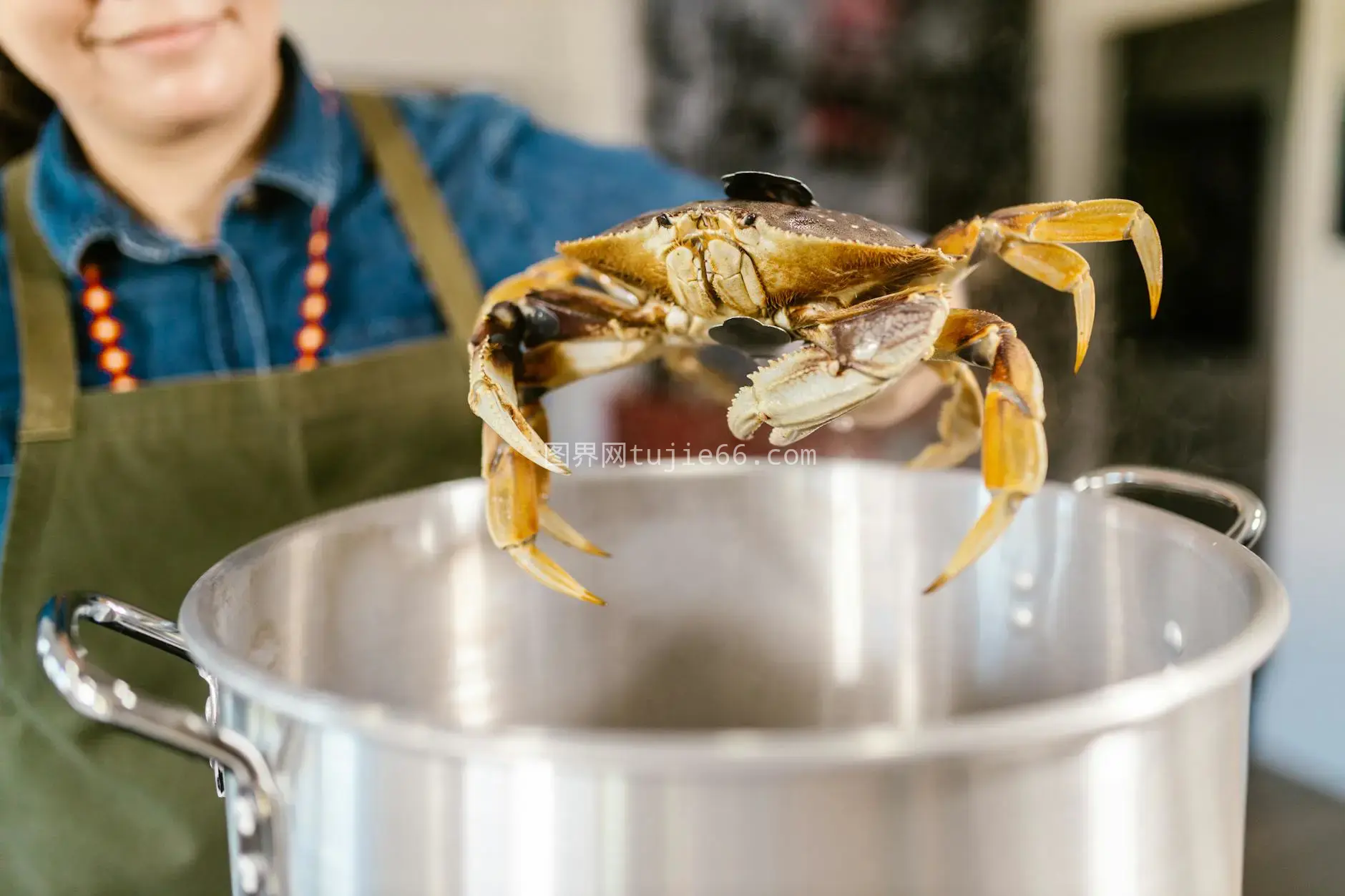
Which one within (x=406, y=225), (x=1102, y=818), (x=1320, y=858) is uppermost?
(x=406, y=225)

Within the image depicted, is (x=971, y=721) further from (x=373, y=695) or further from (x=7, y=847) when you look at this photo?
(x=7, y=847)

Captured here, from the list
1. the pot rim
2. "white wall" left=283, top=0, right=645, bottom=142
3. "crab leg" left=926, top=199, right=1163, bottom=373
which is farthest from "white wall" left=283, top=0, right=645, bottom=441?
the pot rim

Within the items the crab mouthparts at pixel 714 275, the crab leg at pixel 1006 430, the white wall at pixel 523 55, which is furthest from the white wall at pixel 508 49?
the crab leg at pixel 1006 430

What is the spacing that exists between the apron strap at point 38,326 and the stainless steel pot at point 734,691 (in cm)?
22

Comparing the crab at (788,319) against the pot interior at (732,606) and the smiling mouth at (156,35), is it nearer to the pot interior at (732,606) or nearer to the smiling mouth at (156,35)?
the pot interior at (732,606)

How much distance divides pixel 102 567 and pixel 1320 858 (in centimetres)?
84

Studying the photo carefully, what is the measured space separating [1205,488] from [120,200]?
71 centimetres

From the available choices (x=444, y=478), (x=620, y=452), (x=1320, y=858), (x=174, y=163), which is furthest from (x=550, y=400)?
(x=1320, y=858)

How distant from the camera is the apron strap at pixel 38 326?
60 centimetres

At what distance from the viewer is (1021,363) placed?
410mm

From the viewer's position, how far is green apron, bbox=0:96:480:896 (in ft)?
1.98

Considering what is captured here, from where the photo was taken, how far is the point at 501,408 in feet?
1.40
